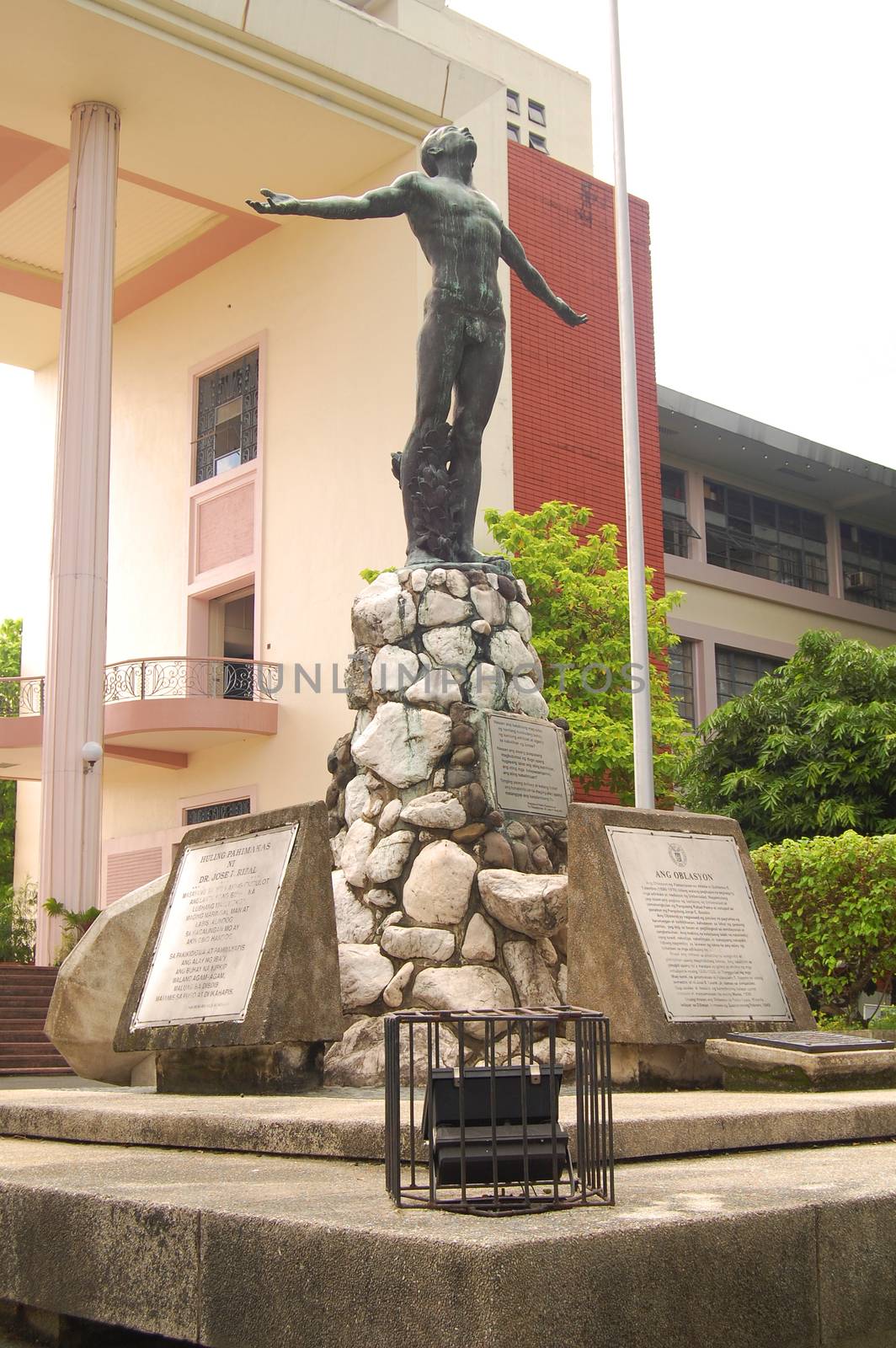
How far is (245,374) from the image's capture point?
28.5 m

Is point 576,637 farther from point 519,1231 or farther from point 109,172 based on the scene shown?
point 519,1231

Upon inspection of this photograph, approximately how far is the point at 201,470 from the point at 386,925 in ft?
71.1

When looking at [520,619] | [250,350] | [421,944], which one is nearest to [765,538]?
[250,350]

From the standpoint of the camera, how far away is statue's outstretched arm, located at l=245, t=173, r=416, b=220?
906 centimetres

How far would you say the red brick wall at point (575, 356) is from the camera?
25.8 metres

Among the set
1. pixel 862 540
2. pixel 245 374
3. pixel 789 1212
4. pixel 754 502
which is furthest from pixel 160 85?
pixel 789 1212

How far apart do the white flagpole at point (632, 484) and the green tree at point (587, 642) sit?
1533 mm

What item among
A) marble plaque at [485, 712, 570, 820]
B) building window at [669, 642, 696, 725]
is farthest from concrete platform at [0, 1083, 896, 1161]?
building window at [669, 642, 696, 725]

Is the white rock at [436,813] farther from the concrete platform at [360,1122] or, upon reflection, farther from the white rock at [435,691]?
the concrete platform at [360,1122]

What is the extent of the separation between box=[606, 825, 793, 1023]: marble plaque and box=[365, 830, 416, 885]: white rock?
1.98 m

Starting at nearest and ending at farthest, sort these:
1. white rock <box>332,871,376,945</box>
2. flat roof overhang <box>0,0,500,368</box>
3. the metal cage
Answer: the metal cage < white rock <box>332,871,376,945</box> < flat roof overhang <box>0,0,500,368</box>

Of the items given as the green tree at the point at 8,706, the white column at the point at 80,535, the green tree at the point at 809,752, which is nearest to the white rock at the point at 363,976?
the green tree at the point at 809,752

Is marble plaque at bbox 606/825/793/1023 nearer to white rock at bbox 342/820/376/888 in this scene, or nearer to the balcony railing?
white rock at bbox 342/820/376/888

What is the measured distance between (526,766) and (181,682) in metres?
18.3
